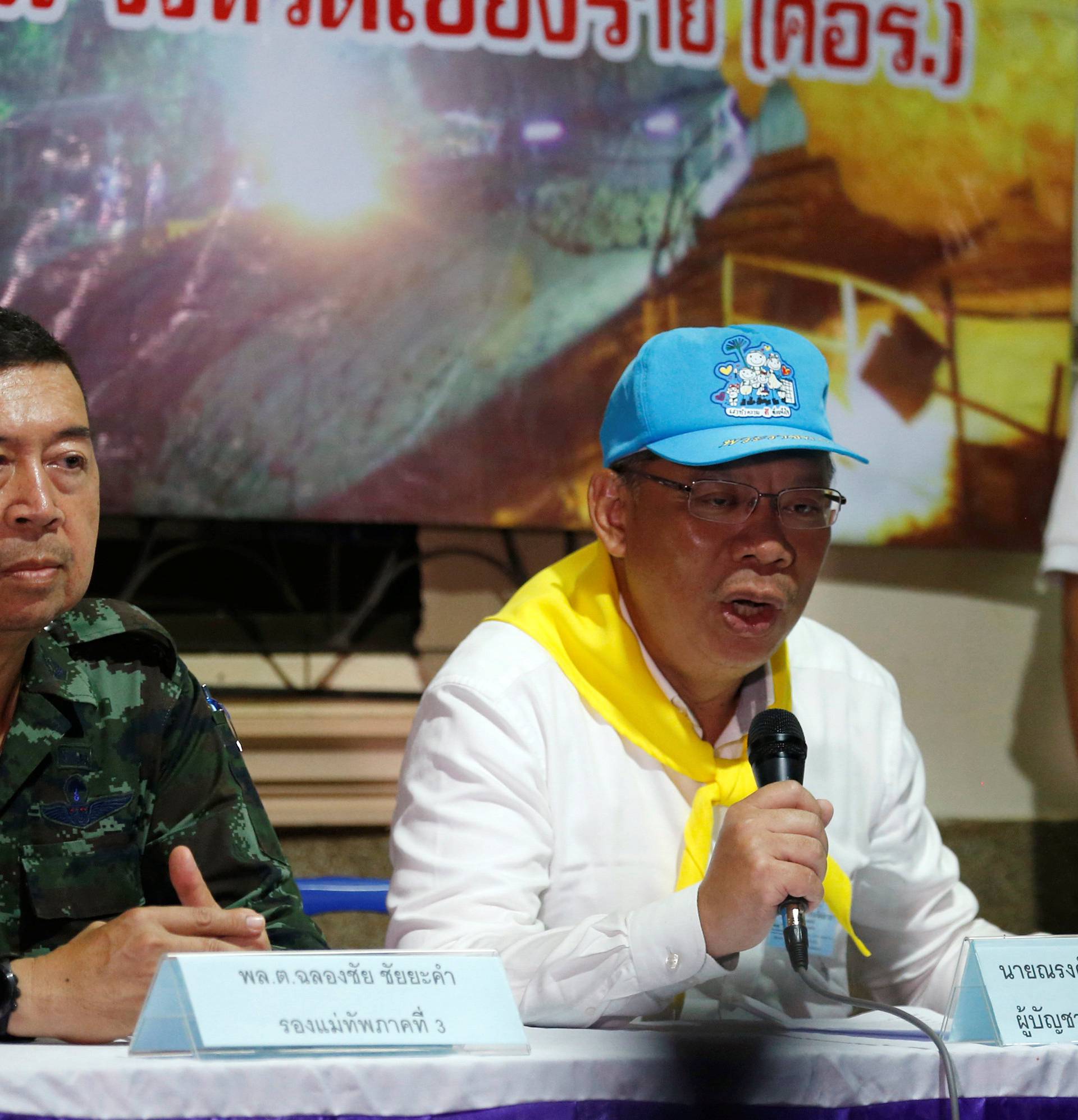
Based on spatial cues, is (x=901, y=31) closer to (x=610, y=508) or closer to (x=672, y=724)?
(x=610, y=508)

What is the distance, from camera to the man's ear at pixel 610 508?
167 cm

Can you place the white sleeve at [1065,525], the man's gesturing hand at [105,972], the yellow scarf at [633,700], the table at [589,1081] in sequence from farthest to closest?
the white sleeve at [1065,525] → the yellow scarf at [633,700] → the man's gesturing hand at [105,972] → the table at [589,1081]

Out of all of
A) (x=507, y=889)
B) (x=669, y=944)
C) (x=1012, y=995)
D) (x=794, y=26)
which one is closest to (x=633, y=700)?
(x=507, y=889)

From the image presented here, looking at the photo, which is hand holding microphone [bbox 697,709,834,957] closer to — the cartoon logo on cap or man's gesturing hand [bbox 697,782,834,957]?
man's gesturing hand [bbox 697,782,834,957]

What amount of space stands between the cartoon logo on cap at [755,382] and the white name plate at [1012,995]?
71 centimetres

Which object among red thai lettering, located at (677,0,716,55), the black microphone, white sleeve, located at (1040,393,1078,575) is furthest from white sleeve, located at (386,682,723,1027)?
red thai lettering, located at (677,0,716,55)

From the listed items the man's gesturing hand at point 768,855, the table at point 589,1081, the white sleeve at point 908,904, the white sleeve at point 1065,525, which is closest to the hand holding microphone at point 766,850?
the man's gesturing hand at point 768,855

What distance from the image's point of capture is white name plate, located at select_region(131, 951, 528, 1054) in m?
0.85

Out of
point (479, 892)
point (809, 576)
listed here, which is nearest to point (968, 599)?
point (809, 576)

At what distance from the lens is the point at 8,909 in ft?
4.61

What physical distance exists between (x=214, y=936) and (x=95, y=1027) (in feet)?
0.37

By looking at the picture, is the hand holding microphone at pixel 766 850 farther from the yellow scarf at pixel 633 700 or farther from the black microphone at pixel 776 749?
the yellow scarf at pixel 633 700

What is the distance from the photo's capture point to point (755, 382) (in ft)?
5.30

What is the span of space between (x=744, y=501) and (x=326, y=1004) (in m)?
0.84
